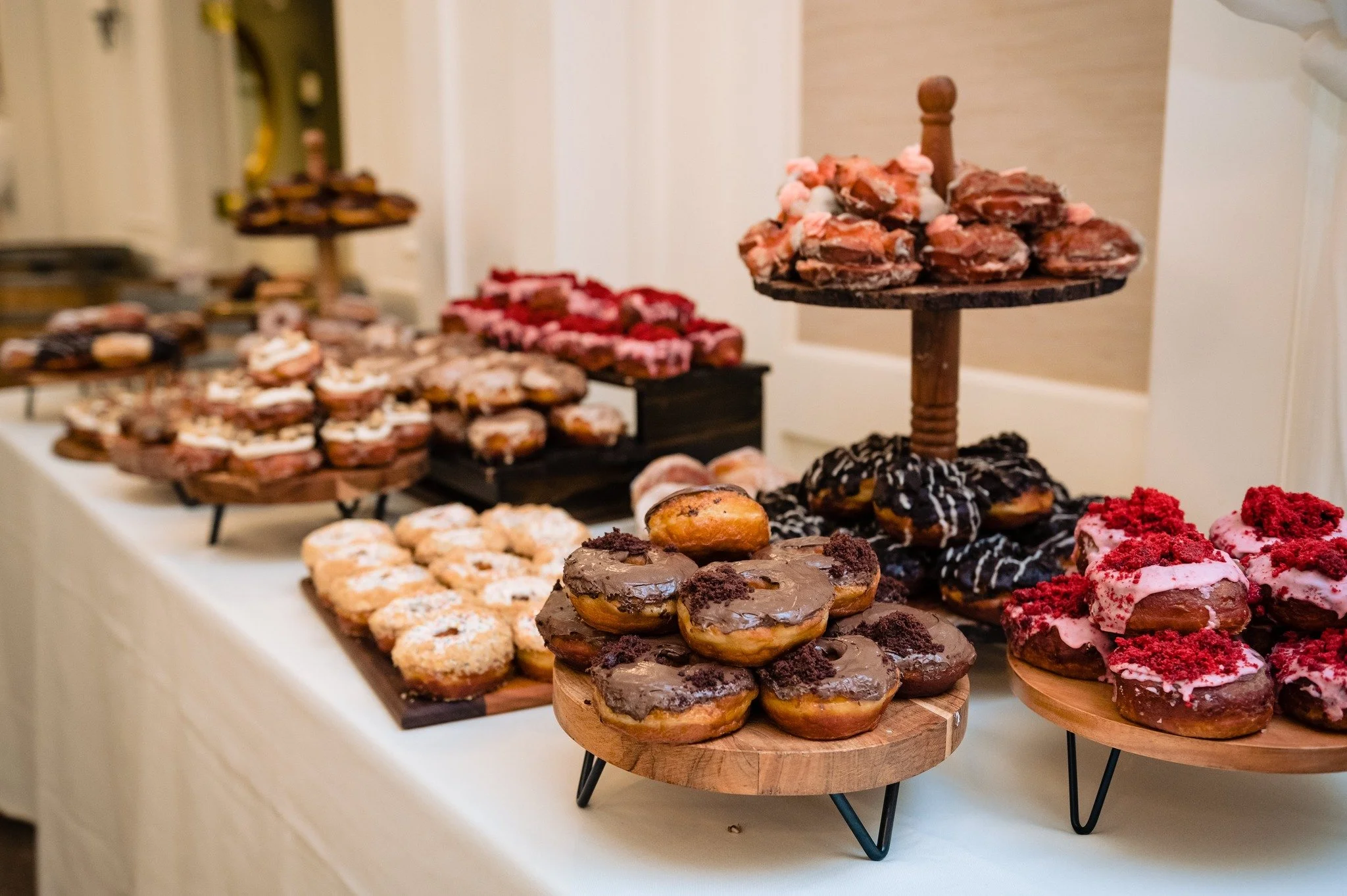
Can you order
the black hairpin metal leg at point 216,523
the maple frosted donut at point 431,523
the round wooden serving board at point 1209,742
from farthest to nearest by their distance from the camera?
the black hairpin metal leg at point 216,523
the maple frosted donut at point 431,523
the round wooden serving board at point 1209,742

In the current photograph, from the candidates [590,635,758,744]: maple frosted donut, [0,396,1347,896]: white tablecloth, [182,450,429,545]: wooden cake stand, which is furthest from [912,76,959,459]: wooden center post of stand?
[182,450,429,545]: wooden cake stand

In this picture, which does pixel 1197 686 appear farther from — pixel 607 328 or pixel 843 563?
pixel 607 328

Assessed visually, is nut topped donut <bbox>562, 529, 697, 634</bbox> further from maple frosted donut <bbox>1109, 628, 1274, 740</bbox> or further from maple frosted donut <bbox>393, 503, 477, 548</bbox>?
maple frosted donut <bbox>393, 503, 477, 548</bbox>

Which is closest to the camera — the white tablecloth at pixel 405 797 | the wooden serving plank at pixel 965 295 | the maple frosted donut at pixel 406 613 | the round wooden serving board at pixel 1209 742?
the round wooden serving board at pixel 1209 742

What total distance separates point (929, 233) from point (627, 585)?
2.17 feet

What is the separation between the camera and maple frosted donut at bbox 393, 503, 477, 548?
187 cm

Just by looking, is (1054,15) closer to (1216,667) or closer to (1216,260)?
(1216,260)

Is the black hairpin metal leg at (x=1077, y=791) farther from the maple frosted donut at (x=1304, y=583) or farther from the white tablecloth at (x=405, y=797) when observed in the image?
the maple frosted donut at (x=1304, y=583)

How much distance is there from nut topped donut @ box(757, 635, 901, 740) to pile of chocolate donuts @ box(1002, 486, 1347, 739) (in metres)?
0.21

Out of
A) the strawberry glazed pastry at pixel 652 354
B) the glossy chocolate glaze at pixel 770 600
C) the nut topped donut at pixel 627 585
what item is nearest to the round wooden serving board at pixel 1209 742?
the glossy chocolate glaze at pixel 770 600

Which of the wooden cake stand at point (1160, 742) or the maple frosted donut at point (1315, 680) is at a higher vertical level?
the maple frosted donut at point (1315, 680)

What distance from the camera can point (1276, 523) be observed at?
1143mm

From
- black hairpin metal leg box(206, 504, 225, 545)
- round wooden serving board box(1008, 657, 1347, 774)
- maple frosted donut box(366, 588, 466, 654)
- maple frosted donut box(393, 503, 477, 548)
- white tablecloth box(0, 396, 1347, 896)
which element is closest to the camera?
round wooden serving board box(1008, 657, 1347, 774)

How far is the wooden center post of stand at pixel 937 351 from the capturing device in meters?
1.54
